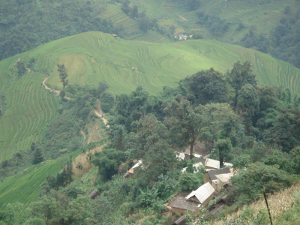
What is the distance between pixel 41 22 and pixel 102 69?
836 inches

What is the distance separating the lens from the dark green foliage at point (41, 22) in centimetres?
6210

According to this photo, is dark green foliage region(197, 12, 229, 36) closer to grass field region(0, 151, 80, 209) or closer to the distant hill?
the distant hill

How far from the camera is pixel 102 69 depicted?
50.2 metres

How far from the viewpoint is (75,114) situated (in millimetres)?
37281

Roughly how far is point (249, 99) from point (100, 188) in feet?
40.9

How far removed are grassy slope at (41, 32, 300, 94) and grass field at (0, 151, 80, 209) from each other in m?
17.0

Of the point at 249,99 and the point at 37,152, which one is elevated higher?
the point at 249,99

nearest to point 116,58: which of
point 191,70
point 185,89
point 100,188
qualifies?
point 191,70

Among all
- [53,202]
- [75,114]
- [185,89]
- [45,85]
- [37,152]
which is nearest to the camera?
[53,202]

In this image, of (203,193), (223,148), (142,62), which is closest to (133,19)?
(142,62)

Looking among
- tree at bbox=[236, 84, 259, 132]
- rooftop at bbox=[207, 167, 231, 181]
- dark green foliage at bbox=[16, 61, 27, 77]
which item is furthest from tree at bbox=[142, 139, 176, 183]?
dark green foliage at bbox=[16, 61, 27, 77]

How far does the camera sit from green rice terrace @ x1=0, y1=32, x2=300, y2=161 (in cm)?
4172

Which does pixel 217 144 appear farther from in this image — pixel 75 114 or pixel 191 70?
pixel 191 70

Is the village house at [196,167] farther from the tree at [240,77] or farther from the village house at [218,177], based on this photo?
the tree at [240,77]
